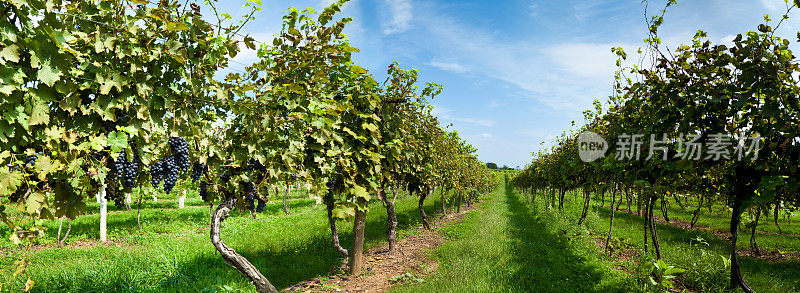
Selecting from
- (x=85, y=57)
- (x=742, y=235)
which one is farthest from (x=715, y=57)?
(x=742, y=235)

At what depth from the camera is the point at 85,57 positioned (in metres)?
2.73

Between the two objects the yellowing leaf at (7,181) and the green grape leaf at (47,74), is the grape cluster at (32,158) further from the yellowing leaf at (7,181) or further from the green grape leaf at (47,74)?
the green grape leaf at (47,74)

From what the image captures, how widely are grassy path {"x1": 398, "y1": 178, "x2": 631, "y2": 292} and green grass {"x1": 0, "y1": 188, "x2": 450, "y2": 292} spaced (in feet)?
8.96

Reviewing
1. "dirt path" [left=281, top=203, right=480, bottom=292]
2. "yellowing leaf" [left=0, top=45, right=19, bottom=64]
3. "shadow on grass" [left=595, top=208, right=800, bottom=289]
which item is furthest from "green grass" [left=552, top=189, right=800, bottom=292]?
"yellowing leaf" [left=0, top=45, right=19, bottom=64]

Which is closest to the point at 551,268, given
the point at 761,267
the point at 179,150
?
the point at 761,267

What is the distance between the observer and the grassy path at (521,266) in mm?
6602

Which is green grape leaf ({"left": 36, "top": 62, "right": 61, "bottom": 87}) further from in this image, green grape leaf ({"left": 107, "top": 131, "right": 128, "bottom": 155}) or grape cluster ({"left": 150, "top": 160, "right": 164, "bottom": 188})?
grape cluster ({"left": 150, "top": 160, "right": 164, "bottom": 188})

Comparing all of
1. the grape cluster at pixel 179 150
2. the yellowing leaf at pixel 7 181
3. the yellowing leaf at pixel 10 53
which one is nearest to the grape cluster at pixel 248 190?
the grape cluster at pixel 179 150

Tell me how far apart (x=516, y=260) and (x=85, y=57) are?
28.0ft

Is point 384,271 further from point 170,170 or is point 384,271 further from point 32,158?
point 32,158

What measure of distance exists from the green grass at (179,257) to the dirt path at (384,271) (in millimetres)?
525

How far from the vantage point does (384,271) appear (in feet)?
25.9

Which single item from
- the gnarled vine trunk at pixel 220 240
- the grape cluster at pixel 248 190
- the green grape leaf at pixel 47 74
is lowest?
the gnarled vine trunk at pixel 220 240

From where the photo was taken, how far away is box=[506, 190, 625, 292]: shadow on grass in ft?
22.2
